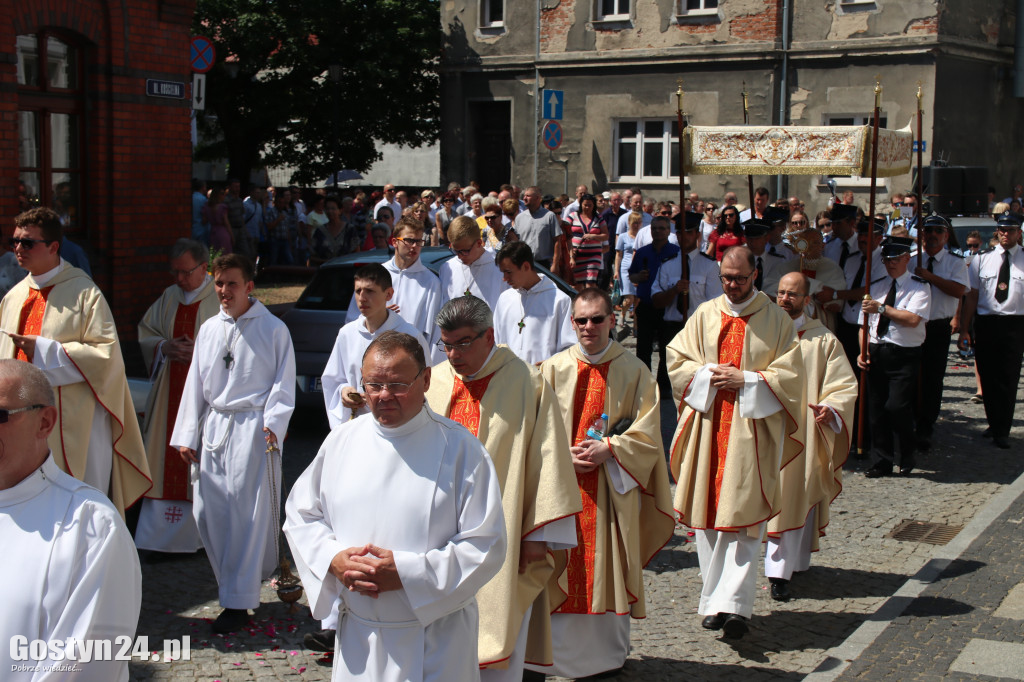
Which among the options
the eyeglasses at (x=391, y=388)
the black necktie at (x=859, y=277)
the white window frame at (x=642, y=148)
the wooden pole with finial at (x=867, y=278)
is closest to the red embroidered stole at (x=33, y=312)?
the eyeglasses at (x=391, y=388)

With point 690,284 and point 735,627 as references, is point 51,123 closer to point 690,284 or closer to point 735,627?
point 690,284

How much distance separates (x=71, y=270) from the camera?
237 inches

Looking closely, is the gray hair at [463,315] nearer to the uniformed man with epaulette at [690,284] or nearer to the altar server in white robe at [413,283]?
the altar server in white robe at [413,283]

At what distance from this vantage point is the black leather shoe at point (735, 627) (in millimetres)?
5781

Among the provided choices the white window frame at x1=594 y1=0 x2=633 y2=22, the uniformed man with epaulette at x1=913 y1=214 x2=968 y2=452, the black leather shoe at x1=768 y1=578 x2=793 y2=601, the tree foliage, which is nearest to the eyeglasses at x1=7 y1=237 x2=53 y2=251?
the black leather shoe at x1=768 y1=578 x2=793 y2=601

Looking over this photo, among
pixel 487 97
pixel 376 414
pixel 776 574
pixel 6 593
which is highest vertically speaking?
pixel 487 97

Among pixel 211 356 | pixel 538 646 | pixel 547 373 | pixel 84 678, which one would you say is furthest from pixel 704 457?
pixel 84 678

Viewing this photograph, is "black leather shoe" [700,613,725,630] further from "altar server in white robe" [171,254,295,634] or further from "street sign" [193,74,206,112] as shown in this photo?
"street sign" [193,74,206,112]

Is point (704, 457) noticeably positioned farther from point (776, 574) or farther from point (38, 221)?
point (38, 221)

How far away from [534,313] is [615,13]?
814 inches

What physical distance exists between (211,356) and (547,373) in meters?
1.92

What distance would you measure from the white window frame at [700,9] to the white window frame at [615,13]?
1246 mm

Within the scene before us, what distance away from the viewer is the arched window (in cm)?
1047

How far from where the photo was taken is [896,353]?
955 centimetres
